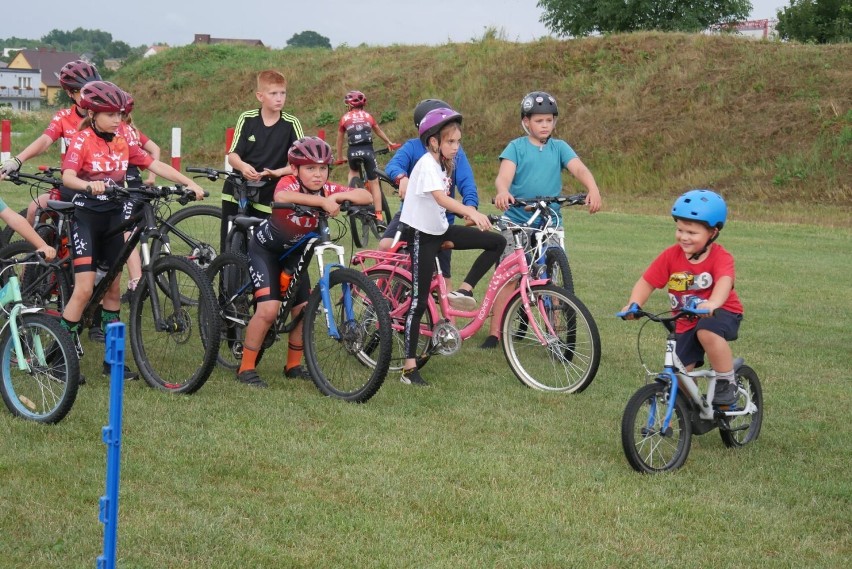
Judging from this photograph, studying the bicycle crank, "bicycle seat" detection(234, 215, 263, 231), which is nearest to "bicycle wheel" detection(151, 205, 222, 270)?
"bicycle seat" detection(234, 215, 263, 231)

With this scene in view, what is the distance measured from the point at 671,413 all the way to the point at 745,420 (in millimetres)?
1119

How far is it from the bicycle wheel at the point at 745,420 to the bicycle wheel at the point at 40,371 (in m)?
3.64

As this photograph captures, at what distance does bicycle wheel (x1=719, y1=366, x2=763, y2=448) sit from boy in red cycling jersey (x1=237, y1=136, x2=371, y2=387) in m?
2.60

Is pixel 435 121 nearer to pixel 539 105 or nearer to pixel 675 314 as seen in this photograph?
pixel 539 105

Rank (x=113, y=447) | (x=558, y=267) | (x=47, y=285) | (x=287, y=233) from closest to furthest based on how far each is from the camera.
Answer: (x=113, y=447) < (x=287, y=233) < (x=47, y=285) < (x=558, y=267)

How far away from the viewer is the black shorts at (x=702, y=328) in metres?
6.27

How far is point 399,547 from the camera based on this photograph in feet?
15.9

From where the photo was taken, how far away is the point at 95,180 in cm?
752

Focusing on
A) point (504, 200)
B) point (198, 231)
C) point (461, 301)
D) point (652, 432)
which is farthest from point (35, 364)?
point (198, 231)

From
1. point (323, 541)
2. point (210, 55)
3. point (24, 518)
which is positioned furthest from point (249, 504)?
point (210, 55)

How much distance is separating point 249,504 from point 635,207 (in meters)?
20.6

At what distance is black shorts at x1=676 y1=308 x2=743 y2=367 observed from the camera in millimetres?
6273

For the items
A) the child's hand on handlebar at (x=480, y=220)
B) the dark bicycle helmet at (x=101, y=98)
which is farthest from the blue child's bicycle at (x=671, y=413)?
the dark bicycle helmet at (x=101, y=98)

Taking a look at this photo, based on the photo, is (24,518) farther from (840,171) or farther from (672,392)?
(840,171)
